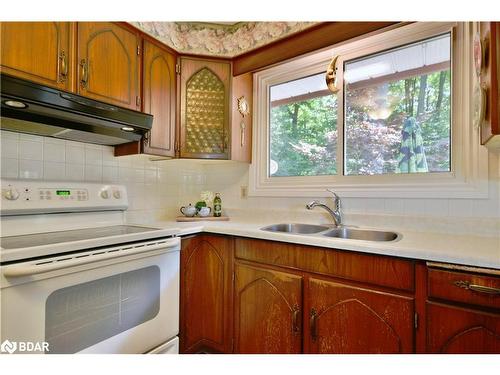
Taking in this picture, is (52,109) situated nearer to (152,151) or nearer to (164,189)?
(152,151)

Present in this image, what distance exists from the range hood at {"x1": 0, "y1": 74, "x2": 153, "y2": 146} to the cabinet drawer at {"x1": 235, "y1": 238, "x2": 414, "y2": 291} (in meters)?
0.93

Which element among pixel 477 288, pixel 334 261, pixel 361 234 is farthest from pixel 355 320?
pixel 361 234

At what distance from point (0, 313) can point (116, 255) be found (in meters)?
0.40

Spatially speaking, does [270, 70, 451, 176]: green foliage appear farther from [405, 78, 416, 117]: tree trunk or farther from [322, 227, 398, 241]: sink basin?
[322, 227, 398, 241]: sink basin

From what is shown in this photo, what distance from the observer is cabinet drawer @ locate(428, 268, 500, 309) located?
86 centimetres

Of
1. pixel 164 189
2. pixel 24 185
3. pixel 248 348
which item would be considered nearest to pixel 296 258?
pixel 248 348

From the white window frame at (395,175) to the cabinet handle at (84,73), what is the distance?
123cm

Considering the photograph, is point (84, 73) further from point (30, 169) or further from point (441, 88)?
point (441, 88)

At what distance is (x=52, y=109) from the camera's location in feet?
3.79

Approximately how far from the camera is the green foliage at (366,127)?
60.1 inches

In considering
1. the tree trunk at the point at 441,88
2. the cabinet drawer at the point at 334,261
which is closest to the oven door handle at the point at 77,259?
the cabinet drawer at the point at 334,261

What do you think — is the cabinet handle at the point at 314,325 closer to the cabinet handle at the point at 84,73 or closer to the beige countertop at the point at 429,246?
the beige countertop at the point at 429,246

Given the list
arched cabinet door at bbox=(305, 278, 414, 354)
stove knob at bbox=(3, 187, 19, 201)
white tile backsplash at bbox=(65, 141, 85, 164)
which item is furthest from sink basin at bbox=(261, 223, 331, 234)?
stove knob at bbox=(3, 187, 19, 201)

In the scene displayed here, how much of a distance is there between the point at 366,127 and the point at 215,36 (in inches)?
51.4
